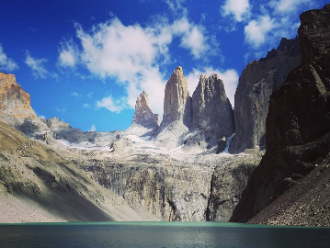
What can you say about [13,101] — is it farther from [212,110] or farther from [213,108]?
[213,108]

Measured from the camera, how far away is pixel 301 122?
5950cm

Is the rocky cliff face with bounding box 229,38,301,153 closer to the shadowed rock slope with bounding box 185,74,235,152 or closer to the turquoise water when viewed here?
the shadowed rock slope with bounding box 185,74,235,152

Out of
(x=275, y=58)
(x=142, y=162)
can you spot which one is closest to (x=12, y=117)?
(x=142, y=162)

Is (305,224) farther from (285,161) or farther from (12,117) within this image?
(12,117)

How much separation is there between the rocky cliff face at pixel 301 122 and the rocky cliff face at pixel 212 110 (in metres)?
99.0

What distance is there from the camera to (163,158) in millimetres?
151500

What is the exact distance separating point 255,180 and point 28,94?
15739cm

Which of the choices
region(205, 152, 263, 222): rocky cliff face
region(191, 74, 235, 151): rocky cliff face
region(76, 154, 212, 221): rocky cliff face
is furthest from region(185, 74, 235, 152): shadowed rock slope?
region(205, 152, 263, 222): rocky cliff face

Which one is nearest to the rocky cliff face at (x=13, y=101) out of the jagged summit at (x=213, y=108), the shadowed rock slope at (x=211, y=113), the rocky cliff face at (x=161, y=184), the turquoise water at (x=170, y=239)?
the rocky cliff face at (x=161, y=184)

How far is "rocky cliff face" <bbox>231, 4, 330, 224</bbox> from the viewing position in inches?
2158

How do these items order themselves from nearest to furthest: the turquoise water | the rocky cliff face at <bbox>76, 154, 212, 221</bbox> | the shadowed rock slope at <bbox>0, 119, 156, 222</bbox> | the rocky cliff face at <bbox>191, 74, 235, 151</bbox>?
the turquoise water < the shadowed rock slope at <bbox>0, 119, 156, 222</bbox> < the rocky cliff face at <bbox>76, 154, 212, 221</bbox> < the rocky cliff face at <bbox>191, 74, 235, 151</bbox>

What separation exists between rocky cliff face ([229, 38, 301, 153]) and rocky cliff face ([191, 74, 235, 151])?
1458 cm

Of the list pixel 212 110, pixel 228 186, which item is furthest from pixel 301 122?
pixel 212 110

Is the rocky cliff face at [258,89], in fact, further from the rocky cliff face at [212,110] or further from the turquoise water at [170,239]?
the turquoise water at [170,239]
